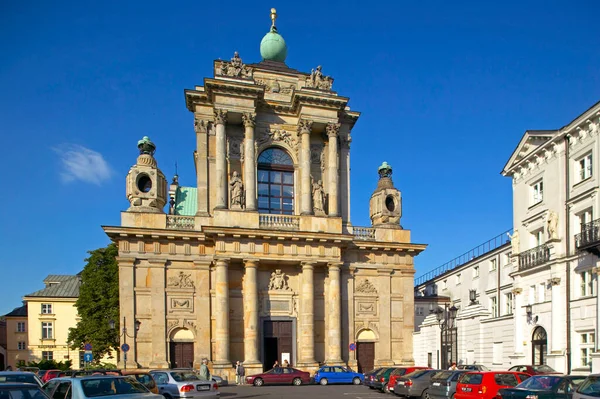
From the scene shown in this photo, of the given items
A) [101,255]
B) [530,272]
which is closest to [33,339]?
[101,255]

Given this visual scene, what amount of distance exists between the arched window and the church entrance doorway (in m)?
7.86

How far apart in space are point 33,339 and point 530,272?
5871cm

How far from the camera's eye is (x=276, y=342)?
3344 centimetres

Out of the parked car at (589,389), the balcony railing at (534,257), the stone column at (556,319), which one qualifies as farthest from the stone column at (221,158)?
the parked car at (589,389)

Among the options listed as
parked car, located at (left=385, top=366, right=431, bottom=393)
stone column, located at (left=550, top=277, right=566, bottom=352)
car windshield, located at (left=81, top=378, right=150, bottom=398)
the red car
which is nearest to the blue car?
the red car

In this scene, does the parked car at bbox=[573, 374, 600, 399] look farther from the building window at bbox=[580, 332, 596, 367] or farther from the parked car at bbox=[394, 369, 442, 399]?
the building window at bbox=[580, 332, 596, 367]

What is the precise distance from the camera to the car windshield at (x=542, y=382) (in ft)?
47.0

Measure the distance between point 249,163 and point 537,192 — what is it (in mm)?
18112

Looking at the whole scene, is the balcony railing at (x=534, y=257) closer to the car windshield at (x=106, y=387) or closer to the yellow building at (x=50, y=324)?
the car windshield at (x=106, y=387)

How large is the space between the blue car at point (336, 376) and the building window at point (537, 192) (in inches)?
587

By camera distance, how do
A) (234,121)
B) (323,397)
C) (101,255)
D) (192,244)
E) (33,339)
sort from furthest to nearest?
(33,339) < (101,255) < (234,121) < (192,244) < (323,397)

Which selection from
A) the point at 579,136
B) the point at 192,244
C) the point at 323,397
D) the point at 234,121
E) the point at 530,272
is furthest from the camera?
the point at 234,121

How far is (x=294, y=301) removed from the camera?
1334 inches

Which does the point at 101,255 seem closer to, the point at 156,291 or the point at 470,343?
the point at 156,291
